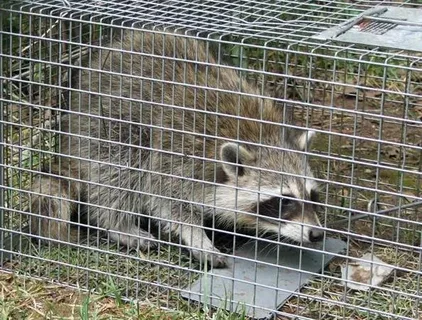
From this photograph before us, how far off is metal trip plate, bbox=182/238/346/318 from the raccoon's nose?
0.06m

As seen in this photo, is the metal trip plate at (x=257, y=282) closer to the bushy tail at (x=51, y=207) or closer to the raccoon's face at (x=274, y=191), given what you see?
the raccoon's face at (x=274, y=191)

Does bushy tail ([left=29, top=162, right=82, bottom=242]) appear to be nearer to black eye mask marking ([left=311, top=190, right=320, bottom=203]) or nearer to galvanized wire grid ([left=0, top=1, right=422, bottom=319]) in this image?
galvanized wire grid ([left=0, top=1, right=422, bottom=319])

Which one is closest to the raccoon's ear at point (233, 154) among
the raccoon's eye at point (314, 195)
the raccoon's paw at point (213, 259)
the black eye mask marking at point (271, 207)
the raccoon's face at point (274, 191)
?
the raccoon's face at point (274, 191)

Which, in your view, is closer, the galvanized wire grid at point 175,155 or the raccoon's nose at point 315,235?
the galvanized wire grid at point 175,155

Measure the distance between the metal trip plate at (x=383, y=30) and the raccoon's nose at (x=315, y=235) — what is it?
41.0 inches

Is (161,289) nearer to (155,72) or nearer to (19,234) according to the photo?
(19,234)

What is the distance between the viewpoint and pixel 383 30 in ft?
14.2

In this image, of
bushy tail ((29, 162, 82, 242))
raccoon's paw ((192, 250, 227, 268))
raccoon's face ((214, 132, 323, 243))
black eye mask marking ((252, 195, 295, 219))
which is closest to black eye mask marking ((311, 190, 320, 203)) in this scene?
raccoon's face ((214, 132, 323, 243))

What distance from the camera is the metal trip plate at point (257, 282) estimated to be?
455 centimetres

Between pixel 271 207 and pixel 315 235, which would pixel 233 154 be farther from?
pixel 315 235

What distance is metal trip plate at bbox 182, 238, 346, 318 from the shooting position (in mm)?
4547

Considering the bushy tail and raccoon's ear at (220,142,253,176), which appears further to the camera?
the bushy tail

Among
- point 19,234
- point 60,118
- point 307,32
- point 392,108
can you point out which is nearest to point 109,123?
point 60,118

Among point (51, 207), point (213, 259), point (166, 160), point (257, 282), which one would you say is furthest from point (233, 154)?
point (51, 207)
